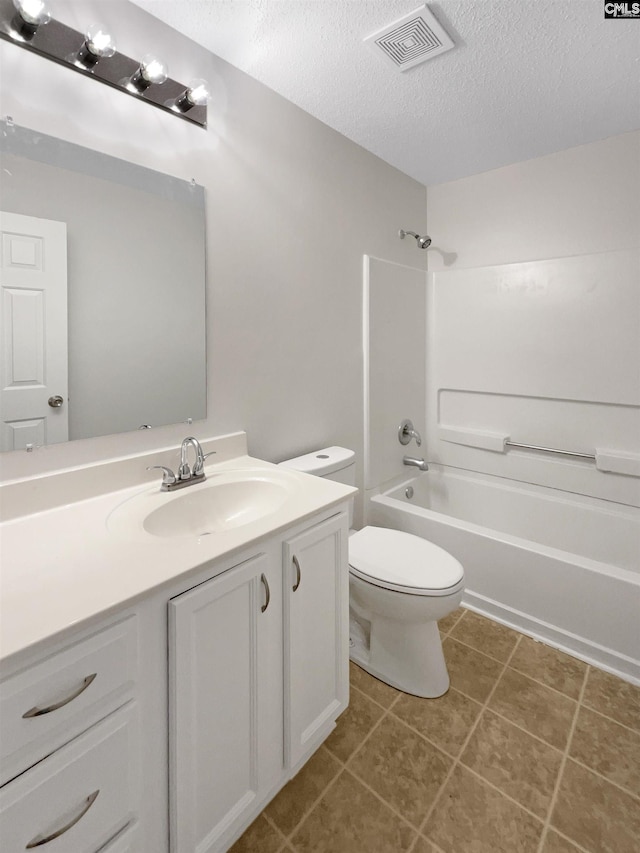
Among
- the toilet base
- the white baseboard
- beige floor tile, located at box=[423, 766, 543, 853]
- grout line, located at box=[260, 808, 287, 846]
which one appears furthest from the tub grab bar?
grout line, located at box=[260, 808, 287, 846]

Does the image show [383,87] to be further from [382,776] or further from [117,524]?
[382,776]

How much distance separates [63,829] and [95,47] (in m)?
1.75

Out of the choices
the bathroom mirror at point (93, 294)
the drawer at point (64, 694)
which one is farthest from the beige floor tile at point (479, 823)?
the bathroom mirror at point (93, 294)

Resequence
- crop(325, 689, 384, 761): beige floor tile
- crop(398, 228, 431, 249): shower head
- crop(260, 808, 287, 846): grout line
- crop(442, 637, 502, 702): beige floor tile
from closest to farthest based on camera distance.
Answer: crop(260, 808, 287, 846): grout line
crop(325, 689, 384, 761): beige floor tile
crop(442, 637, 502, 702): beige floor tile
crop(398, 228, 431, 249): shower head

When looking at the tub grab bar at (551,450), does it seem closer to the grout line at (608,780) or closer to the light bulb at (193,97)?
the grout line at (608,780)

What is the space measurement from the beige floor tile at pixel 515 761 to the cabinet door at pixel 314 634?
0.47m

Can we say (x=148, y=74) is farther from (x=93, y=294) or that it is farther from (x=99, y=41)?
(x=93, y=294)

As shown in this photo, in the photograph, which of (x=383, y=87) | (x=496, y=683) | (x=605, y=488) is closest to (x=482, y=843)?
(x=496, y=683)

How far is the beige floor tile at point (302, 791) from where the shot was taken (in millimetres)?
1169

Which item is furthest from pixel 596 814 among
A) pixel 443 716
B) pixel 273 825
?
pixel 273 825

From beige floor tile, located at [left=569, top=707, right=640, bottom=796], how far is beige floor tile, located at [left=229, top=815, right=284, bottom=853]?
0.96 m

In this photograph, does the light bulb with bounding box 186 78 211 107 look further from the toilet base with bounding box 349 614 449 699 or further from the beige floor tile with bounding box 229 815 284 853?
the beige floor tile with bounding box 229 815 284 853

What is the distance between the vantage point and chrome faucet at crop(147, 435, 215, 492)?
1300 millimetres

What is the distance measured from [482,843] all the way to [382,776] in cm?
30
